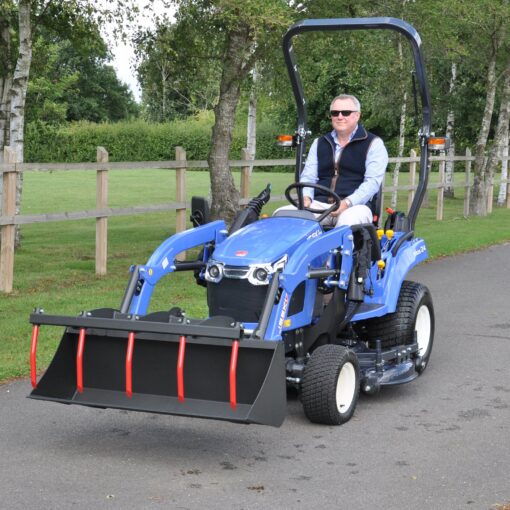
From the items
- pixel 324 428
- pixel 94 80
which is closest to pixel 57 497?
pixel 324 428

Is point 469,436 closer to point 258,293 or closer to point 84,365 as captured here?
point 258,293

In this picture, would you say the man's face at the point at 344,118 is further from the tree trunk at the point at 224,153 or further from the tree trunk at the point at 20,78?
the tree trunk at the point at 224,153

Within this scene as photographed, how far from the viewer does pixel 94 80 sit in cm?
8381

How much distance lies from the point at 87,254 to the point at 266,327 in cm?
1093

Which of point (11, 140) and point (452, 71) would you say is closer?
point (11, 140)

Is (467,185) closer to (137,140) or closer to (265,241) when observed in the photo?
(265,241)

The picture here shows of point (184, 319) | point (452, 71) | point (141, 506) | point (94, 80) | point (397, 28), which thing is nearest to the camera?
point (141, 506)

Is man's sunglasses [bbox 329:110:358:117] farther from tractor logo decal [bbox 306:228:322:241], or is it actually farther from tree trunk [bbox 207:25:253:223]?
tree trunk [bbox 207:25:253:223]

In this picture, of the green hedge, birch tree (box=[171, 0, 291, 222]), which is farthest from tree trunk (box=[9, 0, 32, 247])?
the green hedge

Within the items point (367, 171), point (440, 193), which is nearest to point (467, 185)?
point (440, 193)

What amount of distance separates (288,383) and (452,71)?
2381cm

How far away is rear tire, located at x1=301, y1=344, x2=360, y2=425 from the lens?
21.4 feet

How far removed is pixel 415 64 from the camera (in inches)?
321

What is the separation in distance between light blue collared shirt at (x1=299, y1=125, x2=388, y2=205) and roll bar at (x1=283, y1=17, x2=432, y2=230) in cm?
24
